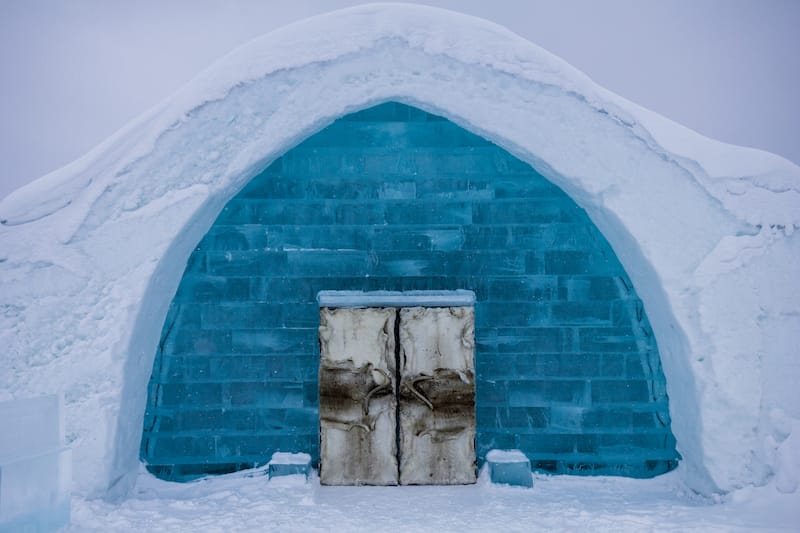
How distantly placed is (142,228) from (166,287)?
1.77 feet

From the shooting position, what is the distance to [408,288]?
4332mm

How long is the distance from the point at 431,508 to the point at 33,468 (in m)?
2.59

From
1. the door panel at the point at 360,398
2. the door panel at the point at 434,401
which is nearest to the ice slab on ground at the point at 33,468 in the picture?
the door panel at the point at 360,398

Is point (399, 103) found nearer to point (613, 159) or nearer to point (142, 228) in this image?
point (613, 159)

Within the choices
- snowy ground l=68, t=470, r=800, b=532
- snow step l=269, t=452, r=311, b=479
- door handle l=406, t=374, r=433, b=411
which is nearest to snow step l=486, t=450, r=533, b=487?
snowy ground l=68, t=470, r=800, b=532

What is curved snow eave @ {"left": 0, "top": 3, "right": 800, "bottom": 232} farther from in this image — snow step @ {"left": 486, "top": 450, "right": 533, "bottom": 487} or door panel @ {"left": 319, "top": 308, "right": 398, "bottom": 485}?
snow step @ {"left": 486, "top": 450, "right": 533, "bottom": 487}

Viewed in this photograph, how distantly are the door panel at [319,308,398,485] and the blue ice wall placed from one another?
434mm

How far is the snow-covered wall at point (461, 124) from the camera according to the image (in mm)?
3588

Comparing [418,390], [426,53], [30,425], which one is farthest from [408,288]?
[30,425]

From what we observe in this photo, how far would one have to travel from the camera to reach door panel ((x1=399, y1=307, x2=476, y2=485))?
391 cm

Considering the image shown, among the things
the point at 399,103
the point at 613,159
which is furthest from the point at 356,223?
the point at 613,159

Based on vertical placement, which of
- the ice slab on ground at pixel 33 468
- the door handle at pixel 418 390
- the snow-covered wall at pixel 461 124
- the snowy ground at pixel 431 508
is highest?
the snow-covered wall at pixel 461 124

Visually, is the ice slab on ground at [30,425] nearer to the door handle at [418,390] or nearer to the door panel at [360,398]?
the door panel at [360,398]

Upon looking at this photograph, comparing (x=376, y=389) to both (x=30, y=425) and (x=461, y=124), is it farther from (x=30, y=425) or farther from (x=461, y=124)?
(x=30, y=425)
